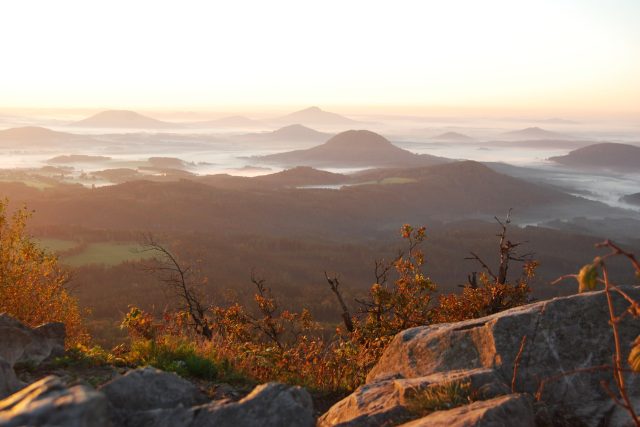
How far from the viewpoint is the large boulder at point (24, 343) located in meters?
9.39

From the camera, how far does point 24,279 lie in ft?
56.1

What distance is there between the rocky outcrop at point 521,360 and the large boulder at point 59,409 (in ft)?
11.6

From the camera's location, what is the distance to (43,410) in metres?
4.92

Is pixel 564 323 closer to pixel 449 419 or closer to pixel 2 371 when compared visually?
pixel 449 419

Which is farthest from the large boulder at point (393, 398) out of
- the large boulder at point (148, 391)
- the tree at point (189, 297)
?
the tree at point (189, 297)

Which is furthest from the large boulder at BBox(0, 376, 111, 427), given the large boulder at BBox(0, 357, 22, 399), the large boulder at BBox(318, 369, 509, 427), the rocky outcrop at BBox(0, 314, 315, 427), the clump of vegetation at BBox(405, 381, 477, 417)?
the clump of vegetation at BBox(405, 381, 477, 417)

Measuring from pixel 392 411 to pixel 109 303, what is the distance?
102 meters

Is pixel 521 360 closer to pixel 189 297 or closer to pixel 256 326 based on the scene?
pixel 256 326

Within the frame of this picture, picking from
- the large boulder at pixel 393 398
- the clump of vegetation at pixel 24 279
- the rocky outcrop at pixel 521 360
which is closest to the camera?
the large boulder at pixel 393 398

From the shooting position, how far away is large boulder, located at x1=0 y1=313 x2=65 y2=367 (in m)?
9.39

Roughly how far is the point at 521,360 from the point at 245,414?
466 centimetres

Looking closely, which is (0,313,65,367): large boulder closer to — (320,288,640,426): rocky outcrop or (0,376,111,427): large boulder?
(0,376,111,427): large boulder

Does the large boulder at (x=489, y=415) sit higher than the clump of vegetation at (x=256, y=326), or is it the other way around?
the large boulder at (x=489, y=415)

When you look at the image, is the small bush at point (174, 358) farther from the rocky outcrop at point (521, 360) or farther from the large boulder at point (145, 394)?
the rocky outcrop at point (521, 360)
